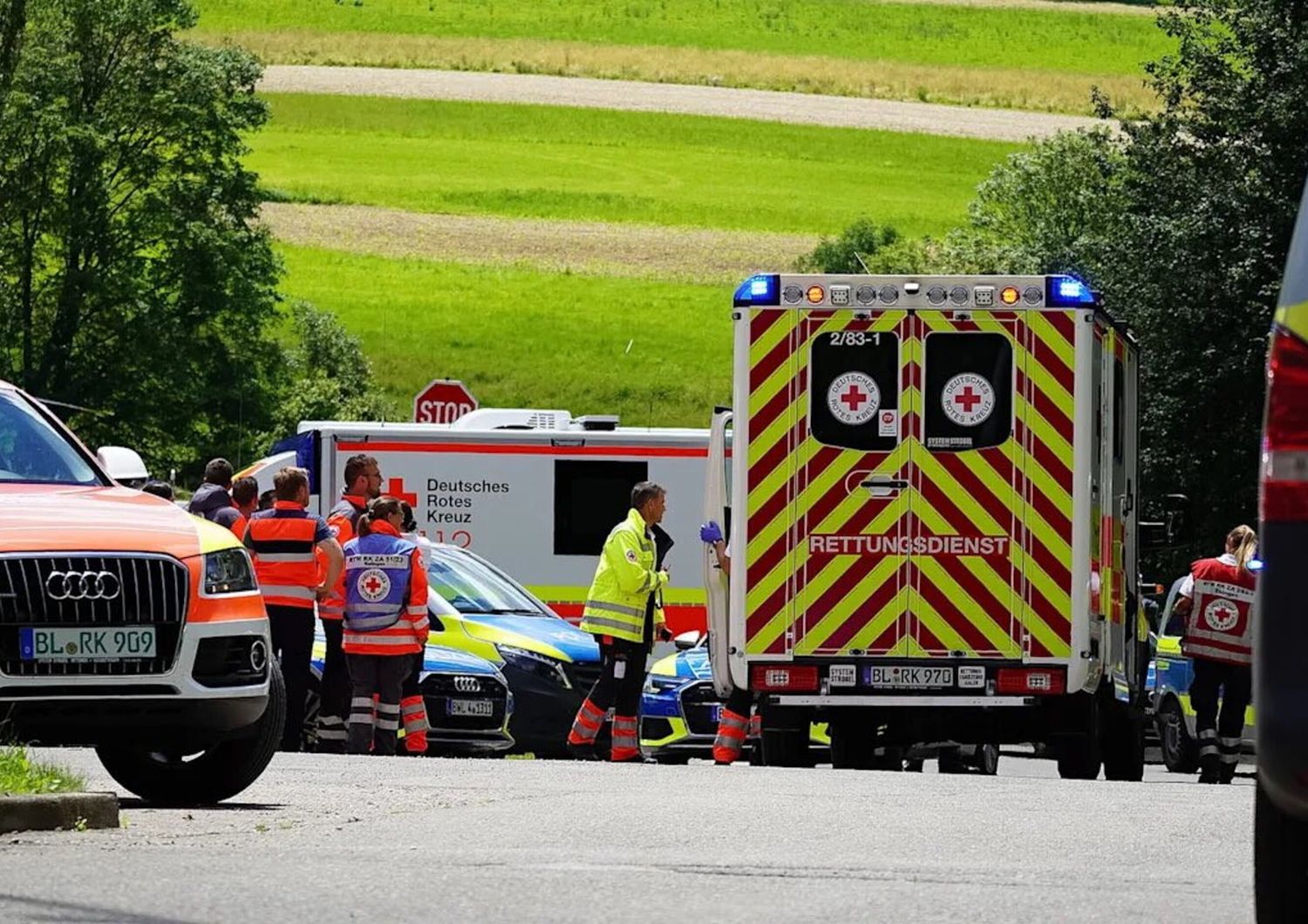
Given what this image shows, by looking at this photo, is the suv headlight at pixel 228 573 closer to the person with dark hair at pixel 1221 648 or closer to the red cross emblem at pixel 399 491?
the person with dark hair at pixel 1221 648

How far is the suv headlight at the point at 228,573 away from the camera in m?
11.3

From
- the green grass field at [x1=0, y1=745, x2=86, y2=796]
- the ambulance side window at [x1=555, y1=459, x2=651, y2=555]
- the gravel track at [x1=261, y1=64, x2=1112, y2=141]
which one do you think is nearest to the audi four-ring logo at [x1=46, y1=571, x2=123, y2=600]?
the green grass field at [x1=0, y1=745, x2=86, y2=796]

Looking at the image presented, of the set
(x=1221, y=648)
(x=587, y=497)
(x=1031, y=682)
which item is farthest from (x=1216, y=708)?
(x=587, y=497)

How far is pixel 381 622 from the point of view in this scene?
17.7 meters

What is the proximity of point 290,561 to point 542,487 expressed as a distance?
410 inches

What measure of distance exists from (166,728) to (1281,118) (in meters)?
28.6

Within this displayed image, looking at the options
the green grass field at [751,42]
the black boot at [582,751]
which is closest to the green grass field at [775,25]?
the green grass field at [751,42]

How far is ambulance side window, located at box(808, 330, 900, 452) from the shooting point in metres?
16.3

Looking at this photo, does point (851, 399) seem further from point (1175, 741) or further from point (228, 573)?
point (1175, 741)

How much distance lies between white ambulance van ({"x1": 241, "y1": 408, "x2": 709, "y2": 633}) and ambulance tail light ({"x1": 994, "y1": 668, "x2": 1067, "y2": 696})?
11034 mm

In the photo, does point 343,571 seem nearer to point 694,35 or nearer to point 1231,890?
point 1231,890

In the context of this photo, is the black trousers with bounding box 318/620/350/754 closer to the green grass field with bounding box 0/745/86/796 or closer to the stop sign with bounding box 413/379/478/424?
the green grass field with bounding box 0/745/86/796

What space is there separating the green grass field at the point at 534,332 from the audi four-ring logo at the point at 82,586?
50722 mm

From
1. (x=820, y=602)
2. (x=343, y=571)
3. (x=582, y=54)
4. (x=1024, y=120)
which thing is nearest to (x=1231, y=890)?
(x=820, y=602)
